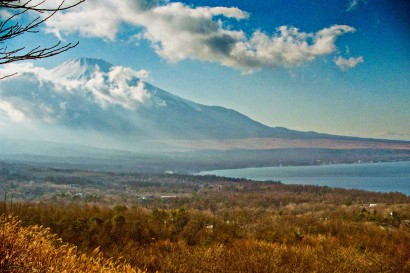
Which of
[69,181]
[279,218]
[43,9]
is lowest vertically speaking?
[69,181]

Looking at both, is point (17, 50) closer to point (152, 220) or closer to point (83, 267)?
point (83, 267)

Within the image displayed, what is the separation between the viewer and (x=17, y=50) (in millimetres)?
4148

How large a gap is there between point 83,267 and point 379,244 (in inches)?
341

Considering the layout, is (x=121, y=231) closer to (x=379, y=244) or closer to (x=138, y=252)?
(x=138, y=252)

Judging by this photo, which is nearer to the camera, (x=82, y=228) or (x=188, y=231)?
(x=82, y=228)

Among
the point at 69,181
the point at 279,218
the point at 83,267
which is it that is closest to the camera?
the point at 83,267

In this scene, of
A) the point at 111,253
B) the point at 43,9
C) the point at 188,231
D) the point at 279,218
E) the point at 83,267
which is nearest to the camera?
the point at 43,9

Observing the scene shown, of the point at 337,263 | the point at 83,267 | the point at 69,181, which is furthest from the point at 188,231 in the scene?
the point at 69,181

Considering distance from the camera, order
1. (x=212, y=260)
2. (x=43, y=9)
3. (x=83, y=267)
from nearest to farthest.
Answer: (x=43, y=9)
(x=83, y=267)
(x=212, y=260)

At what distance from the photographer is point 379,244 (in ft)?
33.8

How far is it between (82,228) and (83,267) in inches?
194

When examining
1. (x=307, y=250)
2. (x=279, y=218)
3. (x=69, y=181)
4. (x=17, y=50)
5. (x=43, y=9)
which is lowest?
(x=69, y=181)

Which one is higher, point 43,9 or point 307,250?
point 43,9

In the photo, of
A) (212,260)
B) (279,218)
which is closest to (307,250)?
(212,260)
